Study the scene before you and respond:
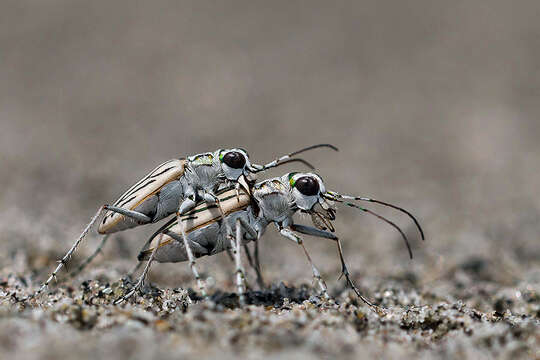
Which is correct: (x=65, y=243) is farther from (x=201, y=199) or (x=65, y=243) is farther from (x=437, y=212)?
(x=437, y=212)

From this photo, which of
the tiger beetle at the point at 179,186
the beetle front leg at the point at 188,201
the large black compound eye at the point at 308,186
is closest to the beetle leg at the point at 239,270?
the tiger beetle at the point at 179,186

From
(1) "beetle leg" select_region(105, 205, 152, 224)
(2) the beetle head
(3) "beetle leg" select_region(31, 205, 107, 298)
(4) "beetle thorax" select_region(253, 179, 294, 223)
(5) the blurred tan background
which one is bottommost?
(3) "beetle leg" select_region(31, 205, 107, 298)

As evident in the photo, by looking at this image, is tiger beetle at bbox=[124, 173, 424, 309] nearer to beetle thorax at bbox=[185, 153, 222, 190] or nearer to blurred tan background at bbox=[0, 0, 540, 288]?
beetle thorax at bbox=[185, 153, 222, 190]

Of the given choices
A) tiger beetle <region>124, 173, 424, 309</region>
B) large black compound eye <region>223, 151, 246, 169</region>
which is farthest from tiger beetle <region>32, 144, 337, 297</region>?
tiger beetle <region>124, 173, 424, 309</region>

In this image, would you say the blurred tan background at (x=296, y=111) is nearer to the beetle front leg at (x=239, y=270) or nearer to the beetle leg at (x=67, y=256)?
the beetle leg at (x=67, y=256)

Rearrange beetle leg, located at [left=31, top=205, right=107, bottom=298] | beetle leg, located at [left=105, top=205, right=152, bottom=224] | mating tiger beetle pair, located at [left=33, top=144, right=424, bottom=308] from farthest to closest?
1. mating tiger beetle pair, located at [left=33, top=144, right=424, bottom=308]
2. beetle leg, located at [left=105, top=205, right=152, bottom=224]
3. beetle leg, located at [left=31, top=205, right=107, bottom=298]

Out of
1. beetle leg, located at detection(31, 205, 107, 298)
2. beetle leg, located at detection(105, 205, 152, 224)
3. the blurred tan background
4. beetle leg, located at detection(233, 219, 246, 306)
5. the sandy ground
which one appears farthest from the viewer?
the blurred tan background
